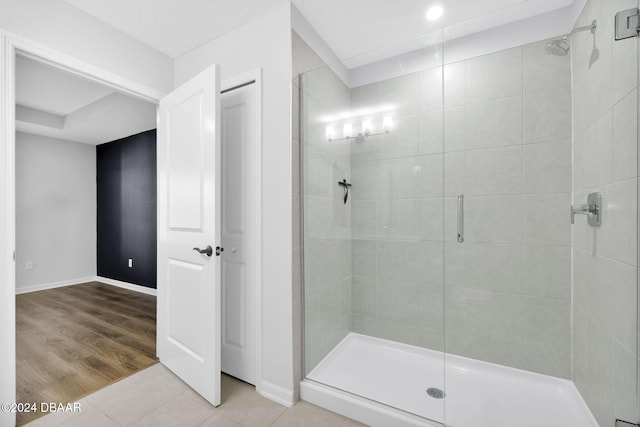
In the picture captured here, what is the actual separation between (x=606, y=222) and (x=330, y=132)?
1.52 m

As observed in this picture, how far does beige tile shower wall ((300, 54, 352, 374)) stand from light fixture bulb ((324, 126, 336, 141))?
0.09 ft

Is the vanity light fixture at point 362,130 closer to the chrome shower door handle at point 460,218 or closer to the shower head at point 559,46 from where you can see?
the chrome shower door handle at point 460,218

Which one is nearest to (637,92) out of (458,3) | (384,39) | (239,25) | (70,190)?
(458,3)

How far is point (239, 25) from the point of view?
1.90 meters

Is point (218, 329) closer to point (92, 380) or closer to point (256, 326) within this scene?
point (256, 326)

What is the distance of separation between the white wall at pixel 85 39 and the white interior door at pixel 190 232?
29 centimetres

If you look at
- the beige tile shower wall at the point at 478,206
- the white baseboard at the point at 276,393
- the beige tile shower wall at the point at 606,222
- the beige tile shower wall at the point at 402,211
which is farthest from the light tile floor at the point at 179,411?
the beige tile shower wall at the point at 606,222

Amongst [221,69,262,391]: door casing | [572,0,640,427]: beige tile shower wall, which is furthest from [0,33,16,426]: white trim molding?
[572,0,640,427]: beige tile shower wall

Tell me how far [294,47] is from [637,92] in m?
1.61

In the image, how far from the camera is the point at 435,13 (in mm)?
1836

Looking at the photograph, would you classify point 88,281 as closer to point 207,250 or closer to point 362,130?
point 207,250

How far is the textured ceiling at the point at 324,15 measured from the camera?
171 cm

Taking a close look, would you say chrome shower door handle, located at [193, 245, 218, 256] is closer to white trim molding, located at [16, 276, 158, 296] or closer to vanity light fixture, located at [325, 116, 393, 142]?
vanity light fixture, located at [325, 116, 393, 142]

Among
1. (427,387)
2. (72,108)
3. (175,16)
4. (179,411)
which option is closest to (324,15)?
(175,16)
